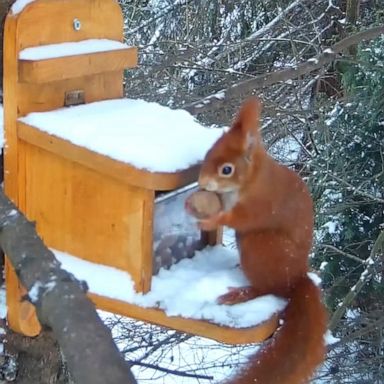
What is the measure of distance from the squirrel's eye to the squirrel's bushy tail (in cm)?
26

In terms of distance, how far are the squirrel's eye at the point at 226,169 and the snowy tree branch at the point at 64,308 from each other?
0.41m

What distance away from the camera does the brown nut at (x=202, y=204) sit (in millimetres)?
1520

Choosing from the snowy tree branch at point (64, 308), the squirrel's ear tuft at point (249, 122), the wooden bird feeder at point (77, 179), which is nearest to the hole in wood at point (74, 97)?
the wooden bird feeder at point (77, 179)

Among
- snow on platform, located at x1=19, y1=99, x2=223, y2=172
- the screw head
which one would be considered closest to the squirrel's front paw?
snow on platform, located at x1=19, y1=99, x2=223, y2=172

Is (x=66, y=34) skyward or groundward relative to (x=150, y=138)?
skyward

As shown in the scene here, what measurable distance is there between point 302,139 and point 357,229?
0.86 metres

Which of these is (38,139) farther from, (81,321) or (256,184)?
(81,321)

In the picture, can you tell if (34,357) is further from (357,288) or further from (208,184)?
(357,288)

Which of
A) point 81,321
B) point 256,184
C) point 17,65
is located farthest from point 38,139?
point 81,321

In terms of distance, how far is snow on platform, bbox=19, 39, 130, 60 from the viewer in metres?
1.66

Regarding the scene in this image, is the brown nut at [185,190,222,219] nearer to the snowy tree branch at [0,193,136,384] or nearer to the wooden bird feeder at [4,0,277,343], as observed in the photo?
the wooden bird feeder at [4,0,277,343]

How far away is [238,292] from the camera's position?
1.57 meters

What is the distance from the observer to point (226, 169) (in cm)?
150

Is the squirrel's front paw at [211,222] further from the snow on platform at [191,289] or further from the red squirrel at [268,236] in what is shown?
the snow on platform at [191,289]
